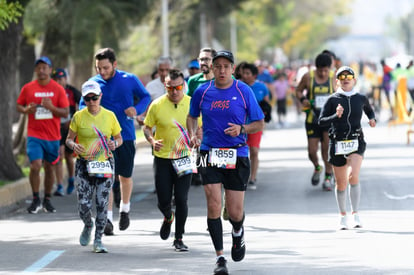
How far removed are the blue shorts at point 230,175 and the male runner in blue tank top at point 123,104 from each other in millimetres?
2769

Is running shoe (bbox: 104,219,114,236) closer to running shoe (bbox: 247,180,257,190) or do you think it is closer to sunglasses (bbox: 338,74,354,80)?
sunglasses (bbox: 338,74,354,80)

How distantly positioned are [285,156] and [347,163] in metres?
11.3

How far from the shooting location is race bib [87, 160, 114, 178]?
1052 centimetres

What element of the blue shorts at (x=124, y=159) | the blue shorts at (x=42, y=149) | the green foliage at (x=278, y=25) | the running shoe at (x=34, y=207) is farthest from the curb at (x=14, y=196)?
the green foliage at (x=278, y=25)

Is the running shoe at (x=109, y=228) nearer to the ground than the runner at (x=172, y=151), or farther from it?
nearer to the ground

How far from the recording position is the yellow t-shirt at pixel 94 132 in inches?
419

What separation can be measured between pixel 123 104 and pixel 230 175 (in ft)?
10.3

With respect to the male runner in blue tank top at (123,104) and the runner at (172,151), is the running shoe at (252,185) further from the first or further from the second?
the runner at (172,151)

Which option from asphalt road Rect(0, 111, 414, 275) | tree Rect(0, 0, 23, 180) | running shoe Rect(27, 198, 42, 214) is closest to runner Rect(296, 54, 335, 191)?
asphalt road Rect(0, 111, 414, 275)

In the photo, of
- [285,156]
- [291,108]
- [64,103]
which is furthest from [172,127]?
[291,108]

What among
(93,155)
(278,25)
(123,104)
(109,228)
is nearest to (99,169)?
(93,155)

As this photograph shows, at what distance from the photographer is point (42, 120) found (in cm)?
1455

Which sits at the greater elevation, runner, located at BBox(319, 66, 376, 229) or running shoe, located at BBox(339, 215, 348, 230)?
runner, located at BBox(319, 66, 376, 229)

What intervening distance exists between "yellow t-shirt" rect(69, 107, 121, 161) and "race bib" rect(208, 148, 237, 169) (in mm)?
1794
